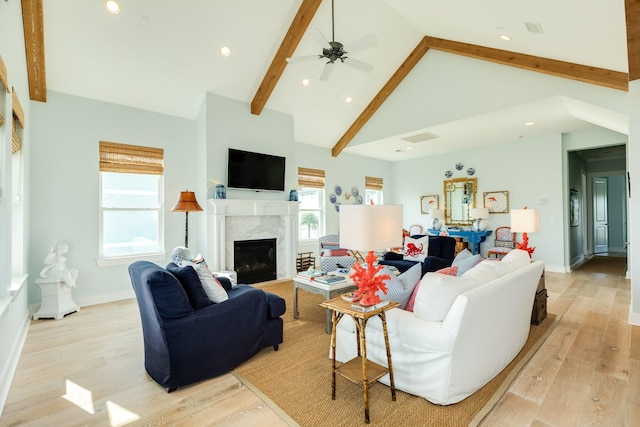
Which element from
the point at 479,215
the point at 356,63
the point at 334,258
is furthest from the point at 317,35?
the point at 479,215

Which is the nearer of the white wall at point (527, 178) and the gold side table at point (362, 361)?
the gold side table at point (362, 361)

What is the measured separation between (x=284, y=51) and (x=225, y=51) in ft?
2.72

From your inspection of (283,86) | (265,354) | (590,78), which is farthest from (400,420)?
(283,86)

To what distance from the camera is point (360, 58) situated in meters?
5.26

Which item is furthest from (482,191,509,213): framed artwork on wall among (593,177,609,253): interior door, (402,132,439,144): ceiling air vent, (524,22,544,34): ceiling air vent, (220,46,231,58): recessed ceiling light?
(220,46,231,58): recessed ceiling light

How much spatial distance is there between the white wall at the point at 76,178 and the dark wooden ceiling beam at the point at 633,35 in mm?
5554

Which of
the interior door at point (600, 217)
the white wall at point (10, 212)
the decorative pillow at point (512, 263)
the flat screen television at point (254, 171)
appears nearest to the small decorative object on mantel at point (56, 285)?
the white wall at point (10, 212)

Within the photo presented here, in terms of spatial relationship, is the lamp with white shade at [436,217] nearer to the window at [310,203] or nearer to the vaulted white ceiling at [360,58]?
the vaulted white ceiling at [360,58]

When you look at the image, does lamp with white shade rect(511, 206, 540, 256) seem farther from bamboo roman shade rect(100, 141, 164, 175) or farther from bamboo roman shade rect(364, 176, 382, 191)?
bamboo roman shade rect(100, 141, 164, 175)

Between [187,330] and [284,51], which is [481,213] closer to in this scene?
[284,51]

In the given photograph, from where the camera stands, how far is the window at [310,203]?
713 cm

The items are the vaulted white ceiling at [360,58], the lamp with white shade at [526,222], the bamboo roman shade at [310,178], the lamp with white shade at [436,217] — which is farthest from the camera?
the lamp with white shade at [436,217]

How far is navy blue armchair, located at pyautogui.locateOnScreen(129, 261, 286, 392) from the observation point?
2.19 metres

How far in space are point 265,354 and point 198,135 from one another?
392 centimetres
